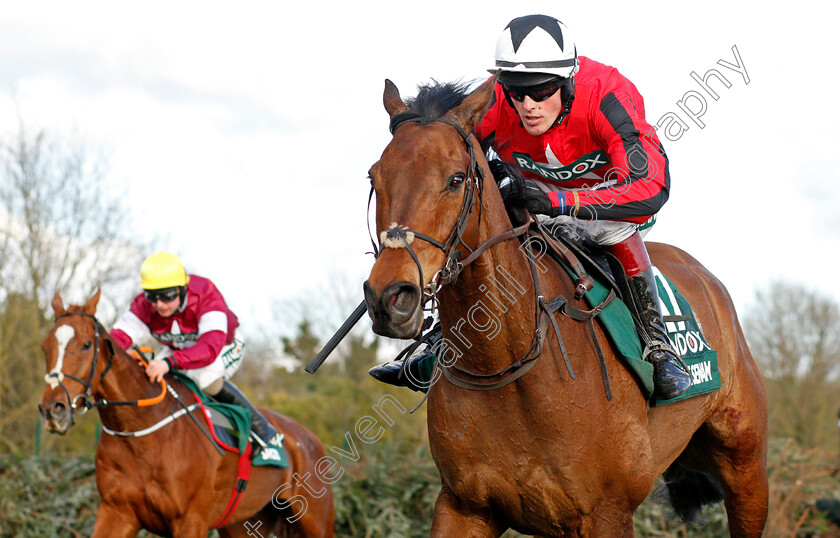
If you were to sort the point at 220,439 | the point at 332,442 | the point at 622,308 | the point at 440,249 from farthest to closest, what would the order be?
the point at 332,442, the point at 220,439, the point at 622,308, the point at 440,249

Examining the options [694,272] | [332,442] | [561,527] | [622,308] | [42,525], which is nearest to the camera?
[561,527]

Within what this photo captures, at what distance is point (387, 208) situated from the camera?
110 inches

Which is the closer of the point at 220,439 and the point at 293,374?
the point at 220,439

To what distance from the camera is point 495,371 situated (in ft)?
10.8

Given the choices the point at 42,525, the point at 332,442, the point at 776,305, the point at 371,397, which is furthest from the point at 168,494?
the point at 776,305

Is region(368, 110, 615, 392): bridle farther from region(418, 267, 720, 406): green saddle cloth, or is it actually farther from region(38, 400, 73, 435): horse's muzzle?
region(38, 400, 73, 435): horse's muzzle

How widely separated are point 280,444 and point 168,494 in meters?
1.44

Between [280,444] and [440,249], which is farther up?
[440,249]

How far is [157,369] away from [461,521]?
4128mm

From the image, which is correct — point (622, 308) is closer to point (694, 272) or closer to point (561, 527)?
point (561, 527)

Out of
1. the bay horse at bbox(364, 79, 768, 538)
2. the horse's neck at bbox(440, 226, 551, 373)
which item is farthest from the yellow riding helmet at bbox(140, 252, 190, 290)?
the horse's neck at bbox(440, 226, 551, 373)

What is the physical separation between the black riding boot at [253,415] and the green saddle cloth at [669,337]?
13.2ft

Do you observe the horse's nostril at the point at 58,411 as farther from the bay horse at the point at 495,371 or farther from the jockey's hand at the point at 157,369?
the bay horse at the point at 495,371

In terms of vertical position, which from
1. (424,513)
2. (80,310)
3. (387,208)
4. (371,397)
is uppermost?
(387,208)
